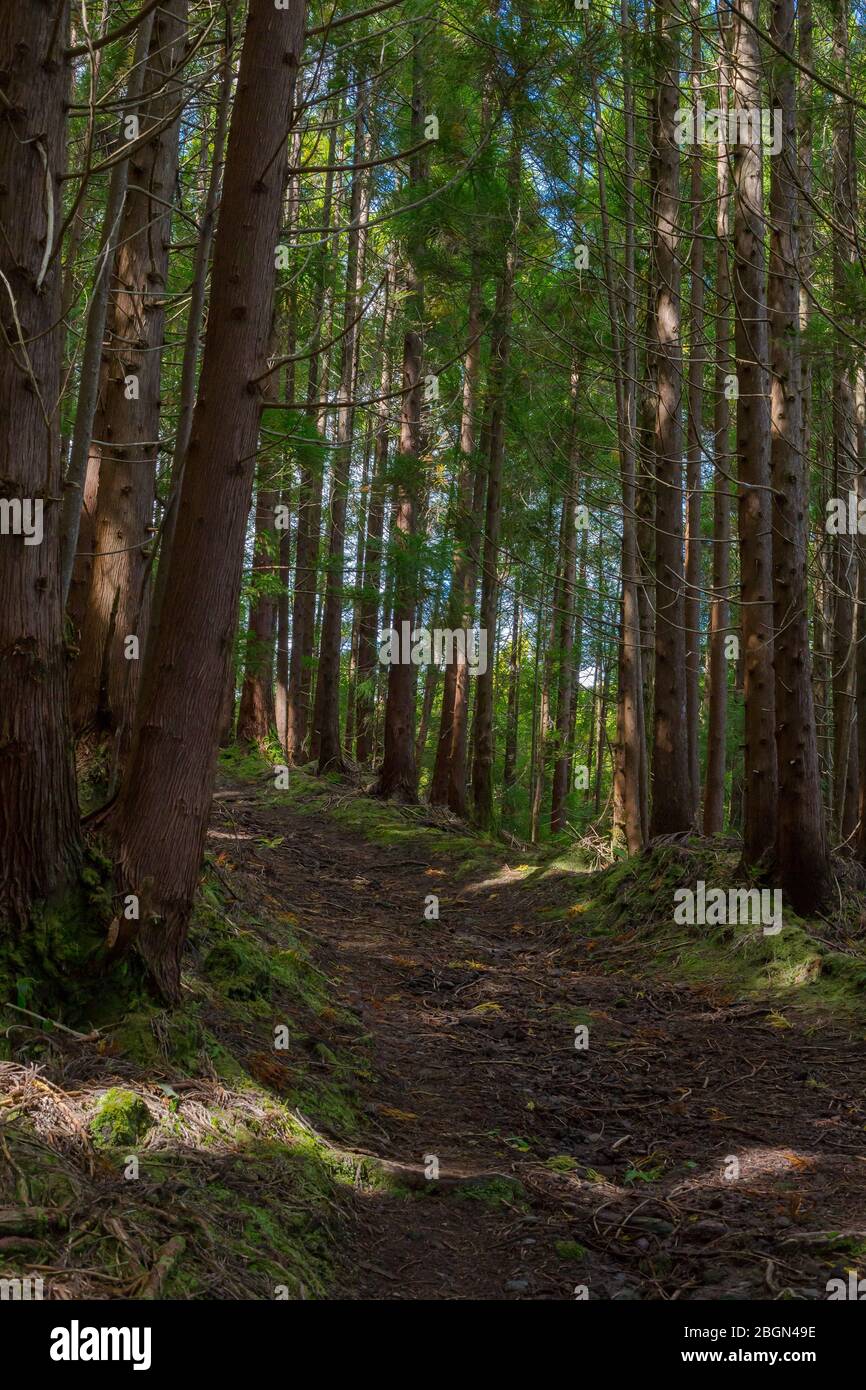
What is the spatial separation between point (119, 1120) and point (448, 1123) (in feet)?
6.65

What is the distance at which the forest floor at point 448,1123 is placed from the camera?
3.22 metres

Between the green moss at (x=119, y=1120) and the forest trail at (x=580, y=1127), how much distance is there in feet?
2.81

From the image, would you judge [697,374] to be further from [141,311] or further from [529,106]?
[141,311]

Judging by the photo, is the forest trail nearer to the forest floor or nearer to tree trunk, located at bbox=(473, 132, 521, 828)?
the forest floor

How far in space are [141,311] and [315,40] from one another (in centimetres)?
443

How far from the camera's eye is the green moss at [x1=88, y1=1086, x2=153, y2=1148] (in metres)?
3.43

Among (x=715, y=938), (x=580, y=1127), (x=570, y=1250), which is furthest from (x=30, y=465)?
(x=715, y=938)

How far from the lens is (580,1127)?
5184 mm

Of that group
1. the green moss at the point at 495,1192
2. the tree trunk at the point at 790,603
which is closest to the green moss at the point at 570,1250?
the green moss at the point at 495,1192

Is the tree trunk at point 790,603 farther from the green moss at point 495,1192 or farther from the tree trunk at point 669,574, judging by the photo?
the green moss at point 495,1192

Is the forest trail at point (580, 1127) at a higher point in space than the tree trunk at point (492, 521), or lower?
lower

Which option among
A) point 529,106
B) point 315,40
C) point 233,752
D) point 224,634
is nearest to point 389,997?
point 224,634

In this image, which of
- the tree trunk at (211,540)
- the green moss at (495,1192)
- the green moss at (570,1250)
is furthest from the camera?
the tree trunk at (211,540)

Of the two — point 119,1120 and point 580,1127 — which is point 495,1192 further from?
point 119,1120
